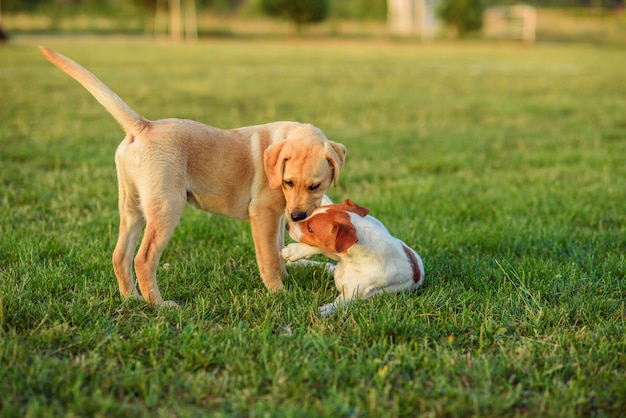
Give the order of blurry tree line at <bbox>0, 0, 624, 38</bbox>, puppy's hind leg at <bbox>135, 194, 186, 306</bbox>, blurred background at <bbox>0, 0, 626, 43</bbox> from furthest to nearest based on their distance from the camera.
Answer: blurry tree line at <bbox>0, 0, 624, 38</bbox> < blurred background at <bbox>0, 0, 626, 43</bbox> < puppy's hind leg at <bbox>135, 194, 186, 306</bbox>

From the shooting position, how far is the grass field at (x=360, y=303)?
258 centimetres

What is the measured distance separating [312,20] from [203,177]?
146 ft

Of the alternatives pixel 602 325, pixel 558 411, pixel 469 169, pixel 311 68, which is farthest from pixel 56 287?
pixel 311 68

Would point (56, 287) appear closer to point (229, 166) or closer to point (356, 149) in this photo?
point (229, 166)

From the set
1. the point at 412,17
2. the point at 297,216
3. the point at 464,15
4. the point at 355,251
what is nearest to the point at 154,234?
the point at 297,216

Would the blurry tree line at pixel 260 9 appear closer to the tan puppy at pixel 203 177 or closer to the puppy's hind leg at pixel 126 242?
the tan puppy at pixel 203 177

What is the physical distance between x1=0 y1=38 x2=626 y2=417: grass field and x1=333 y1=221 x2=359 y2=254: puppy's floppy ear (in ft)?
0.99

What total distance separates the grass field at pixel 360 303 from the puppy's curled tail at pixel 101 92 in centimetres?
88

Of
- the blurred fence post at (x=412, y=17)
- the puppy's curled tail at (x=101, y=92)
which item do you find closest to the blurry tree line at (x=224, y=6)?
the blurred fence post at (x=412, y=17)

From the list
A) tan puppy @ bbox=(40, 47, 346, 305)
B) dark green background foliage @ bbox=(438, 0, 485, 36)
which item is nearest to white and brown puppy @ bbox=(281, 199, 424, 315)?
tan puppy @ bbox=(40, 47, 346, 305)

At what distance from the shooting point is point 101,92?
3385mm

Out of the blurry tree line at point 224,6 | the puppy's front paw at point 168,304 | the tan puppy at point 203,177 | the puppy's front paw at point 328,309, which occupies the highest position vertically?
the blurry tree line at point 224,6

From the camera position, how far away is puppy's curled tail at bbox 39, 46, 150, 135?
11.1ft

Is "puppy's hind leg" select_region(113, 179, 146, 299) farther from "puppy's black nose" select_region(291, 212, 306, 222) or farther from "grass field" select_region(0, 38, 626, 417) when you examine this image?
"puppy's black nose" select_region(291, 212, 306, 222)
